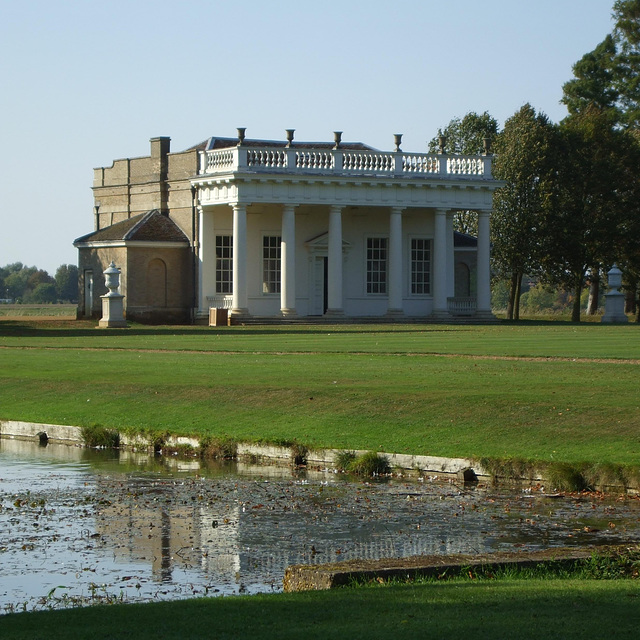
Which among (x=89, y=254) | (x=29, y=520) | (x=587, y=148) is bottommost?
(x=29, y=520)

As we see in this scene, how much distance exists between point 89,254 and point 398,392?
133 feet

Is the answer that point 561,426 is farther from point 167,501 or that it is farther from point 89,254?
point 89,254

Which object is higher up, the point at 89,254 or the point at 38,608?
the point at 89,254

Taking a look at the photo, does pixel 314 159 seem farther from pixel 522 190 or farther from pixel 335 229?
pixel 522 190

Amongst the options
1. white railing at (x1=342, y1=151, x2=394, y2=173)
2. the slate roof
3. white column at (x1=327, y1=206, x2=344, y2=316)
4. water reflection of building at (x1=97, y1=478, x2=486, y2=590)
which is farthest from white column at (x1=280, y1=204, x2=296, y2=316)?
water reflection of building at (x1=97, y1=478, x2=486, y2=590)

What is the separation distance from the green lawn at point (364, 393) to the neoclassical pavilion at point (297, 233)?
791 inches

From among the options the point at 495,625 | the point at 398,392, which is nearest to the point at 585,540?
the point at 495,625

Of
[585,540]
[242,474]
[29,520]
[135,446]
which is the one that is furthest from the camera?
[135,446]

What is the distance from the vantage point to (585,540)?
12430 mm

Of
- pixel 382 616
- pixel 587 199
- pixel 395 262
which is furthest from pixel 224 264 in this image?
pixel 382 616

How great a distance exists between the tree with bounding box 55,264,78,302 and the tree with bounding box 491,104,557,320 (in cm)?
10983

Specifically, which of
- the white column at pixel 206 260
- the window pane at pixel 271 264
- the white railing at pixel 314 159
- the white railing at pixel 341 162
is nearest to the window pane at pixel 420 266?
the white railing at pixel 341 162

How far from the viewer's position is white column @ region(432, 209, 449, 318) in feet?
192

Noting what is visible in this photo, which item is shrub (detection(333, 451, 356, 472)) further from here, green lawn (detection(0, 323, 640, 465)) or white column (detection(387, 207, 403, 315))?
white column (detection(387, 207, 403, 315))
